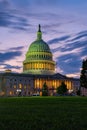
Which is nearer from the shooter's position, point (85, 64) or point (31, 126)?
point (31, 126)

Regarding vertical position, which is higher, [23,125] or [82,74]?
[82,74]

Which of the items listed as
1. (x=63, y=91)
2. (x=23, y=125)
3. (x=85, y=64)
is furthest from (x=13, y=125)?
(x=63, y=91)

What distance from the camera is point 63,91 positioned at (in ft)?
527

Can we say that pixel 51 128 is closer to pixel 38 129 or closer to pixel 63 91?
pixel 38 129

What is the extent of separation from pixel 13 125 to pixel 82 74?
4184 inches

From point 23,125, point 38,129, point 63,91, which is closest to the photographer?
point 38,129

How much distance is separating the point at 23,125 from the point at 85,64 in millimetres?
105647

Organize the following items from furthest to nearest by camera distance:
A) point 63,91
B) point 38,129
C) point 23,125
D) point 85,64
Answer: point 63,91, point 85,64, point 23,125, point 38,129

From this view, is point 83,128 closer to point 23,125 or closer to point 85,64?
point 23,125

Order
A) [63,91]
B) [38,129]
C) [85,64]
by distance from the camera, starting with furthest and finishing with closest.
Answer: [63,91] → [85,64] → [38,129]

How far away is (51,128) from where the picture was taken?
523 inches

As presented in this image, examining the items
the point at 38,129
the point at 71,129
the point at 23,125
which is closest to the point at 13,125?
the point at 23,125

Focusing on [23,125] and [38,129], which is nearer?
[38,129]

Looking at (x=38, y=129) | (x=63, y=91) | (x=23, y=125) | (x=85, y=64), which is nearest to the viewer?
(x=38, y=129)
